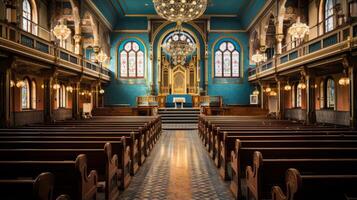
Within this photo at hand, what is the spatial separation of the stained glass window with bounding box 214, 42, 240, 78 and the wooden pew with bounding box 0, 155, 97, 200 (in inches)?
1129

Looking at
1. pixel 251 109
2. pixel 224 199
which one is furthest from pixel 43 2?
pixel 224 199

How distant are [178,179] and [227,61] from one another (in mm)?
26047

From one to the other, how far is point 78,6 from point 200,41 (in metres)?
14.5

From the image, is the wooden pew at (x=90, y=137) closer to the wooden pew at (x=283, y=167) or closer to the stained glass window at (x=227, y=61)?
the wooden pew at (x=283, y=167)

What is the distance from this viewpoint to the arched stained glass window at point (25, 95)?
18.4m

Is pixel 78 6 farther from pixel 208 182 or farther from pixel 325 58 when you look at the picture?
pixel 208 182

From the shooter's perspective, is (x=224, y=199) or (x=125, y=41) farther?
(x=125, y=41)

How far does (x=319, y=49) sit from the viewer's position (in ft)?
47.4

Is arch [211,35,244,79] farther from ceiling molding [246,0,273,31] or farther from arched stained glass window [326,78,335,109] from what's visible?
arched stained glass window [326,78,335,109]

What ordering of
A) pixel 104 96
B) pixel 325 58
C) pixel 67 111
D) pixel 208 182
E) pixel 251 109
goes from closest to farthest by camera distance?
1. pixel 208 182
2. pixel 325 58
3. pixel 67 111
4. pixel 251 109
5. pixel 104 96

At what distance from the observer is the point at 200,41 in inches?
1251

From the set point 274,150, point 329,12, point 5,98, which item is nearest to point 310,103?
point 329,12

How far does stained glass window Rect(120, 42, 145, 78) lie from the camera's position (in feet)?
104

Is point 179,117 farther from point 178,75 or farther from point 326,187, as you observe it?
point 326,187
